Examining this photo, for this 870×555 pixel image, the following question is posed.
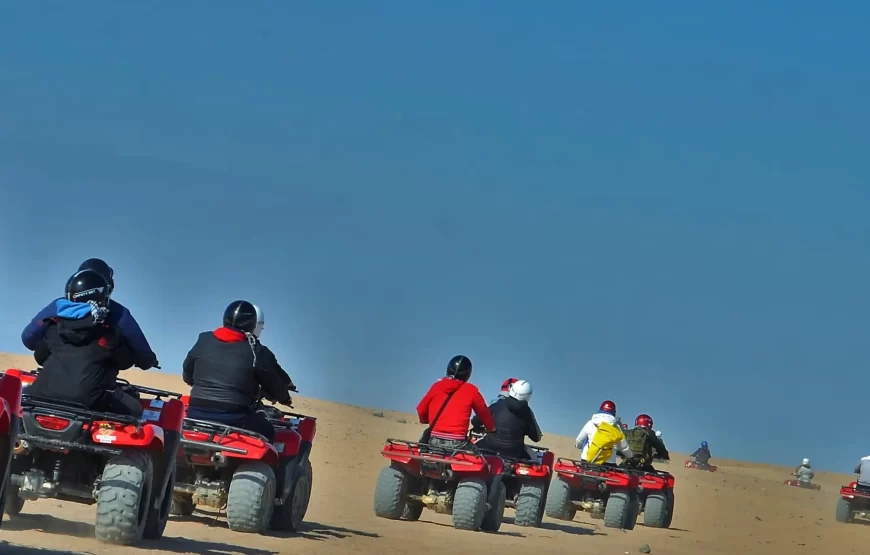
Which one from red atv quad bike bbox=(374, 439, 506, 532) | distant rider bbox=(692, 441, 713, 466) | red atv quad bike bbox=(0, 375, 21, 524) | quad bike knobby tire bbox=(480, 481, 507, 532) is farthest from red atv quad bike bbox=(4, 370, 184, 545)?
distant rider bbox=(692, 441, 713, 466)

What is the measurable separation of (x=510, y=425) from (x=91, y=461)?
31.0 feet

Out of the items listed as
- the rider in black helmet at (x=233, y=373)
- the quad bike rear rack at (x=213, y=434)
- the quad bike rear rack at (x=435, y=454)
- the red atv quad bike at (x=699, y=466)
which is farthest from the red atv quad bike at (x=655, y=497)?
the red atv quad bike at (x=699, y=466)

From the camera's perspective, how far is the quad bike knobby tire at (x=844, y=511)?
3284 cm

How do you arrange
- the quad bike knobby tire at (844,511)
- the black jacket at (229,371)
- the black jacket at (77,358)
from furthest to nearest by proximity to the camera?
the quad bike knobby tire at (844,511)
the black jacket at (229,371)
the black jacket at (77,358)

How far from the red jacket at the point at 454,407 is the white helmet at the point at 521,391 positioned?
5.29ft

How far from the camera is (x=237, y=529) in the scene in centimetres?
1206

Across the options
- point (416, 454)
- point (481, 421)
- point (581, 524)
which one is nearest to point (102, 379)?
point (416, 454)

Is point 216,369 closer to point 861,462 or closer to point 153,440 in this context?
point 153,440

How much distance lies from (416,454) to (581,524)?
20.8 ft

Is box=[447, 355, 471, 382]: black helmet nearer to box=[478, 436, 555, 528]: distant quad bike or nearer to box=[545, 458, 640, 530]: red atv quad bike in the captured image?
box=[478, 436, 555, 528]: distant quad bike

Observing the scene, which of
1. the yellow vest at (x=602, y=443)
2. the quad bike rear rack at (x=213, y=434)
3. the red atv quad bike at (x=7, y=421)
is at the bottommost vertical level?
the red atv quad bike at (x=7, y=421)

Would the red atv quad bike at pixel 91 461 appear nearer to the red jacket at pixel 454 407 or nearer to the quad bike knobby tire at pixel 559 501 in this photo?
the red jacket at pixel 454 407

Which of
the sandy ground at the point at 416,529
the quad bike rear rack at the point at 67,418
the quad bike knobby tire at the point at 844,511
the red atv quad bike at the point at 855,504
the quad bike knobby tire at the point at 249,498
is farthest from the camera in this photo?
the quad bike knobby tire at the point at 844,511

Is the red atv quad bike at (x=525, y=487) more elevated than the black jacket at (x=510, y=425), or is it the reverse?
the black jacket at (x=510, y=425)
